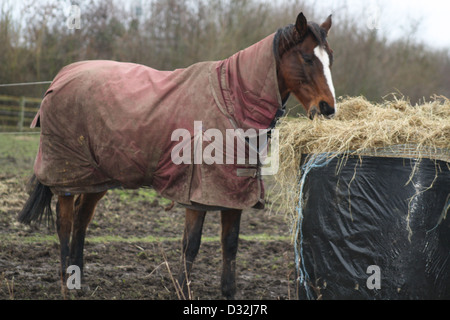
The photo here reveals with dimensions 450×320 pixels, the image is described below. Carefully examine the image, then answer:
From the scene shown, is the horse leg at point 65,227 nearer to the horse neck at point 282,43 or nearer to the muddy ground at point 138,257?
the muddy ground at point 138,257

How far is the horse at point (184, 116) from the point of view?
328 cm

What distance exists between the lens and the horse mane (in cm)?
325

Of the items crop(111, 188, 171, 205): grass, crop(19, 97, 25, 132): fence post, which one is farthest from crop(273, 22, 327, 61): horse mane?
crop(19, 97, 25, 132): fence post

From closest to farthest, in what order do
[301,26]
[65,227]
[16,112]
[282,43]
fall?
[301,26]
[282,43]
[65,227]
[16,112]

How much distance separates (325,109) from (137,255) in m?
2.67

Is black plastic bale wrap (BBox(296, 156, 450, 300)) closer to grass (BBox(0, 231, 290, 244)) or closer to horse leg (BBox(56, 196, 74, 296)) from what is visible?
horse leg (BBox(56, 196, 74, 296))

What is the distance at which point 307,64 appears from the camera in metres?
3.27

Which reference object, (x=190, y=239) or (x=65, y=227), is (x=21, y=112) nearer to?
(x=65, y=227)

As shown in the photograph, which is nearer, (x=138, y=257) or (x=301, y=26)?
(x=301, y=26)

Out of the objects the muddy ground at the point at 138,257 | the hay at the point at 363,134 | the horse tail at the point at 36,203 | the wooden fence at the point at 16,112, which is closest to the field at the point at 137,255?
the muddy ground at the point at 138,257

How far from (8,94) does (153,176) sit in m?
12.9

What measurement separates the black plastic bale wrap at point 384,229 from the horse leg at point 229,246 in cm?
83

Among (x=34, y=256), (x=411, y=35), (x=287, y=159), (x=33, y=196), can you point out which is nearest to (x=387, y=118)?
(x=287, y=159)

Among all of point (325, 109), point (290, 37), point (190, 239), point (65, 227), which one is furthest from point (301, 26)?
point (65, 227)
